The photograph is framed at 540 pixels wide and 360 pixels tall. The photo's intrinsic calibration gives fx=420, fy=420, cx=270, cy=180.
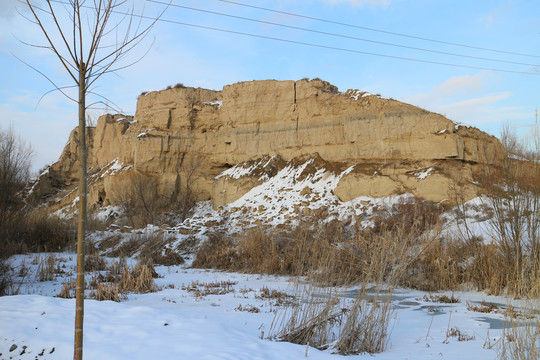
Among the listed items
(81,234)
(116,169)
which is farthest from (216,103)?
(81,234)

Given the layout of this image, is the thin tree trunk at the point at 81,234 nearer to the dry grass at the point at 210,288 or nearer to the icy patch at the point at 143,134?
the dry grass at the point at 210,288

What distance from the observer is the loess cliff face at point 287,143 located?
61.1 feet

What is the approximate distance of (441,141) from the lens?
18.7m

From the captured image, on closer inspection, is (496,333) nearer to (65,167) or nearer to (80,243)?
(80,243)

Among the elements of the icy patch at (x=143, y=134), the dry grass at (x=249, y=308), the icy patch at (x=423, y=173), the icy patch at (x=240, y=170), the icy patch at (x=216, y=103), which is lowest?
the dry grass at (x=249, y=308)

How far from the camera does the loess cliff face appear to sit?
733 inches

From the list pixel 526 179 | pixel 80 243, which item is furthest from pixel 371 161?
pixel 80 243

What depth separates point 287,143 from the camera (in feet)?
→ 79.4

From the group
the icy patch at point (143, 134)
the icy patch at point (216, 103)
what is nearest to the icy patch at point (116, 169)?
the icy patch at point (143, 134)

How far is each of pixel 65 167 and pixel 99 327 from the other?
37524mm

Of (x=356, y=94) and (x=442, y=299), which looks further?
(x=356, y=94)

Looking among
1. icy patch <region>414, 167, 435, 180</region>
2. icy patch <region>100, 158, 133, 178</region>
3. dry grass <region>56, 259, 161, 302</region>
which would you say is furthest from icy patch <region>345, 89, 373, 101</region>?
icy patch <region>100, 158, 133, 178</region>

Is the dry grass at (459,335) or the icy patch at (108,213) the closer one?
the dry grass at (459,335)

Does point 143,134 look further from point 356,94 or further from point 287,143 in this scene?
point 356,94
